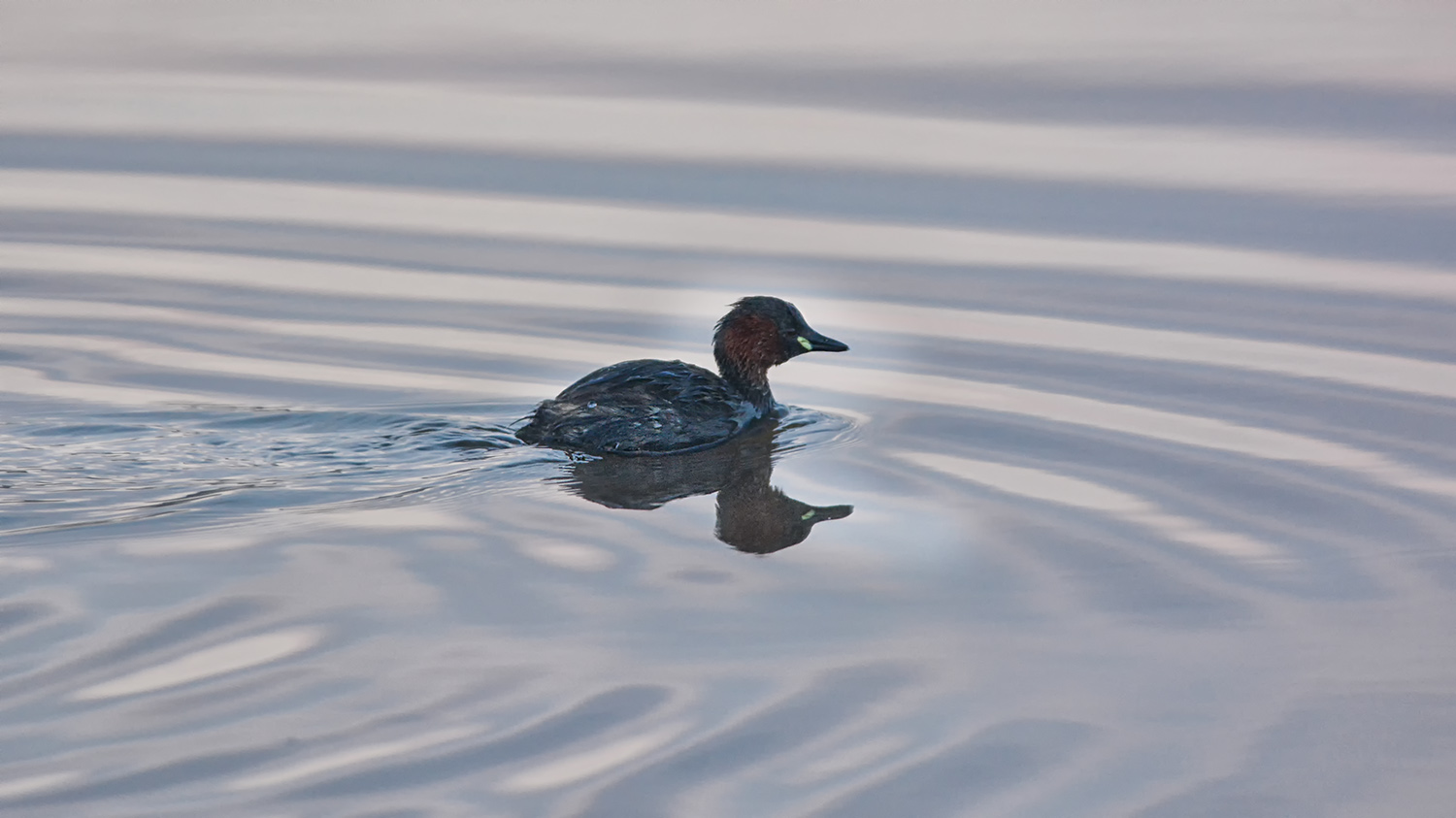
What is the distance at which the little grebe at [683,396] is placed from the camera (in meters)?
7.29

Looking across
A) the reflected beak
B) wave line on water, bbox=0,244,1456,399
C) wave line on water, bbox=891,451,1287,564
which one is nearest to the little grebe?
the reflected beak

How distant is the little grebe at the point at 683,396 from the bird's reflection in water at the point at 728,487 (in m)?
0.09

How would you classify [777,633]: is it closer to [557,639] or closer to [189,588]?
[557,639]

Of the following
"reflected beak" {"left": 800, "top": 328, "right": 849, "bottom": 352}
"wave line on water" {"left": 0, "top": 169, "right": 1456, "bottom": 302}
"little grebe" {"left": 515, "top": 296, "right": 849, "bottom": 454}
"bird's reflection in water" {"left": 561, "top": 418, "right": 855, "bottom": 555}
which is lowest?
"bird's reflection in water" {"left": 561, "top": 418, "right": 855, "bottom": 555}

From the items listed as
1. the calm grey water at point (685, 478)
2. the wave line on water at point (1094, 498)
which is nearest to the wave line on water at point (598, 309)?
the calm grey water at point (685, 478)

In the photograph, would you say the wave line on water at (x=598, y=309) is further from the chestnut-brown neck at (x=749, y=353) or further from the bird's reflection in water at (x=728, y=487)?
the bird's reflection in water at (x=728, y=487)

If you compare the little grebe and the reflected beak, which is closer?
the little grebe

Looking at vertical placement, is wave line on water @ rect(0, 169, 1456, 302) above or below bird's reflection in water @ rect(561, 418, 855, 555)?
above

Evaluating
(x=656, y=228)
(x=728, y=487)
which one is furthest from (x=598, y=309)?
(x=728, y=487)

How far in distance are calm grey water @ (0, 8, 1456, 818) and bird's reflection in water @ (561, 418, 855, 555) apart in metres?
0.03

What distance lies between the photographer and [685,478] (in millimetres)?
7062

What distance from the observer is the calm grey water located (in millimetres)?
4434

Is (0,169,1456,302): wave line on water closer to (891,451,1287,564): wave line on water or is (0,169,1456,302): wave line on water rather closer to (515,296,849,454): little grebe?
(515,296,849,454): little grebe

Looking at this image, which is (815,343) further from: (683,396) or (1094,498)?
(1094,498)
